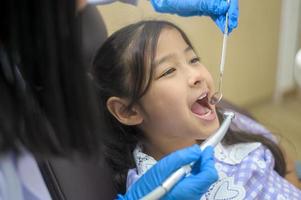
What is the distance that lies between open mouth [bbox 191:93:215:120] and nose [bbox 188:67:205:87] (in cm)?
3

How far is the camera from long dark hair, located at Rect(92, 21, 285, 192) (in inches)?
38.6

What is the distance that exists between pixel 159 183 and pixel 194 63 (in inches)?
13.1

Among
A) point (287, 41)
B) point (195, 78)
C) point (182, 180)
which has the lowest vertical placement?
point (287, 41)

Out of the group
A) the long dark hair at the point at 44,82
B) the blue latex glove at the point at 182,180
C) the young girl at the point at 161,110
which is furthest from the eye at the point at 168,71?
the long dark hair at the point at 44,82

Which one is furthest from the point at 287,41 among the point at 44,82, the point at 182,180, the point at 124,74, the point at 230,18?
the point at 44,82

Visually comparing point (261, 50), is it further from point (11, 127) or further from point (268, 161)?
point (11, 127)

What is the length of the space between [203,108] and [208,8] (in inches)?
9.0

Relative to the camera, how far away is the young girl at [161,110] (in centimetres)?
98

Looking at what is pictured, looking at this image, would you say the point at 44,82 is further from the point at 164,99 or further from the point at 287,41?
the point at 287,41

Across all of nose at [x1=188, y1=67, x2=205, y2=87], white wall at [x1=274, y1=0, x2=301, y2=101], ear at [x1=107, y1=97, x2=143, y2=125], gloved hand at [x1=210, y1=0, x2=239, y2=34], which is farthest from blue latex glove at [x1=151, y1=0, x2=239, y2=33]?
white wall at [x1=274, y1=0, x2=301, y2=101]

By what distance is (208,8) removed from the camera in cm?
97

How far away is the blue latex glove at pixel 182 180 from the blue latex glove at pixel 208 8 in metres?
0.31

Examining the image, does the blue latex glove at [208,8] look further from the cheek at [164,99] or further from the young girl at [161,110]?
the cheek at [164,99]

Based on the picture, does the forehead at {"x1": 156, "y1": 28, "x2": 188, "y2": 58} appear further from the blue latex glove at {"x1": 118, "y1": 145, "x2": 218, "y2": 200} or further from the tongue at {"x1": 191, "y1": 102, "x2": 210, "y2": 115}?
the blue latex glove at {"x1": 118, "y1": 145, "x2": 218, "y2": 200}
